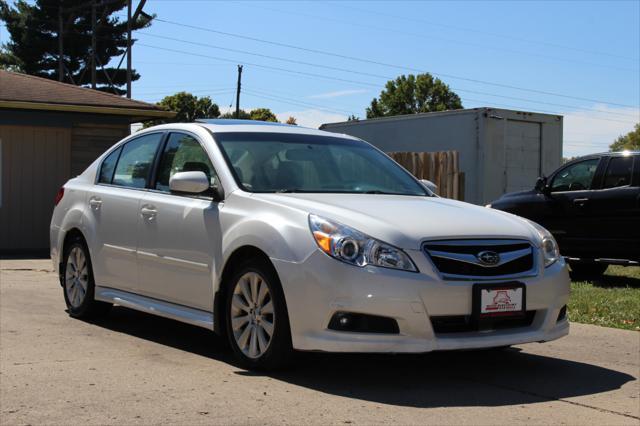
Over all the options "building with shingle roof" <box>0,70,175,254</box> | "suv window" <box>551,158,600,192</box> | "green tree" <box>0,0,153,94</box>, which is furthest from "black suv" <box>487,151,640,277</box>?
"green tree" <box>0,0,153,94</box>

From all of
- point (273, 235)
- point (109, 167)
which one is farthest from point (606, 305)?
point (109, 167)

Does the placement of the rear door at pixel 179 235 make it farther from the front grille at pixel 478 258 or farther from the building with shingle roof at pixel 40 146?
the building with shingle roof at pixel 40 146

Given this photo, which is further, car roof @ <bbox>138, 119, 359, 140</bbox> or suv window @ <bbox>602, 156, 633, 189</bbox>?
suv window @ <bbox>602, 156, 633, 189</bbox>

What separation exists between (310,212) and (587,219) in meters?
7.84

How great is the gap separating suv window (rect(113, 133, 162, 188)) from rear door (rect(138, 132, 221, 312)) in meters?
0.20

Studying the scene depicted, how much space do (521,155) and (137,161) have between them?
11.3 meters

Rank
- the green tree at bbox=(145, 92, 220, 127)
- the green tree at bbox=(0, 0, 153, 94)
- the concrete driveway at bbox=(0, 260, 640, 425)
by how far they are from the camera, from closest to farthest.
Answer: the concrete driveway at bbox=(0, 260, 640, 425)
the green tree at bbox=(0, 0, 153, 94)
the green tree at bbox=(145, 92, 220, 127)

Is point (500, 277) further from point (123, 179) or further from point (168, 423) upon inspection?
→ point (123, 179)

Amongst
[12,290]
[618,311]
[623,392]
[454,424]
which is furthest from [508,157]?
[454,424]

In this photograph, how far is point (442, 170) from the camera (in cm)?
1617

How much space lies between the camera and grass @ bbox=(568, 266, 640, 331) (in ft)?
27.7

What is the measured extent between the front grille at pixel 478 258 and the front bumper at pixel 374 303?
10 centimetres

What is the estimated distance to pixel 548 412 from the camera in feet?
16.1

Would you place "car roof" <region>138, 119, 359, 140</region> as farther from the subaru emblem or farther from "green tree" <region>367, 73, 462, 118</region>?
"green tree" <region>367, 73, 462, 118</region>
